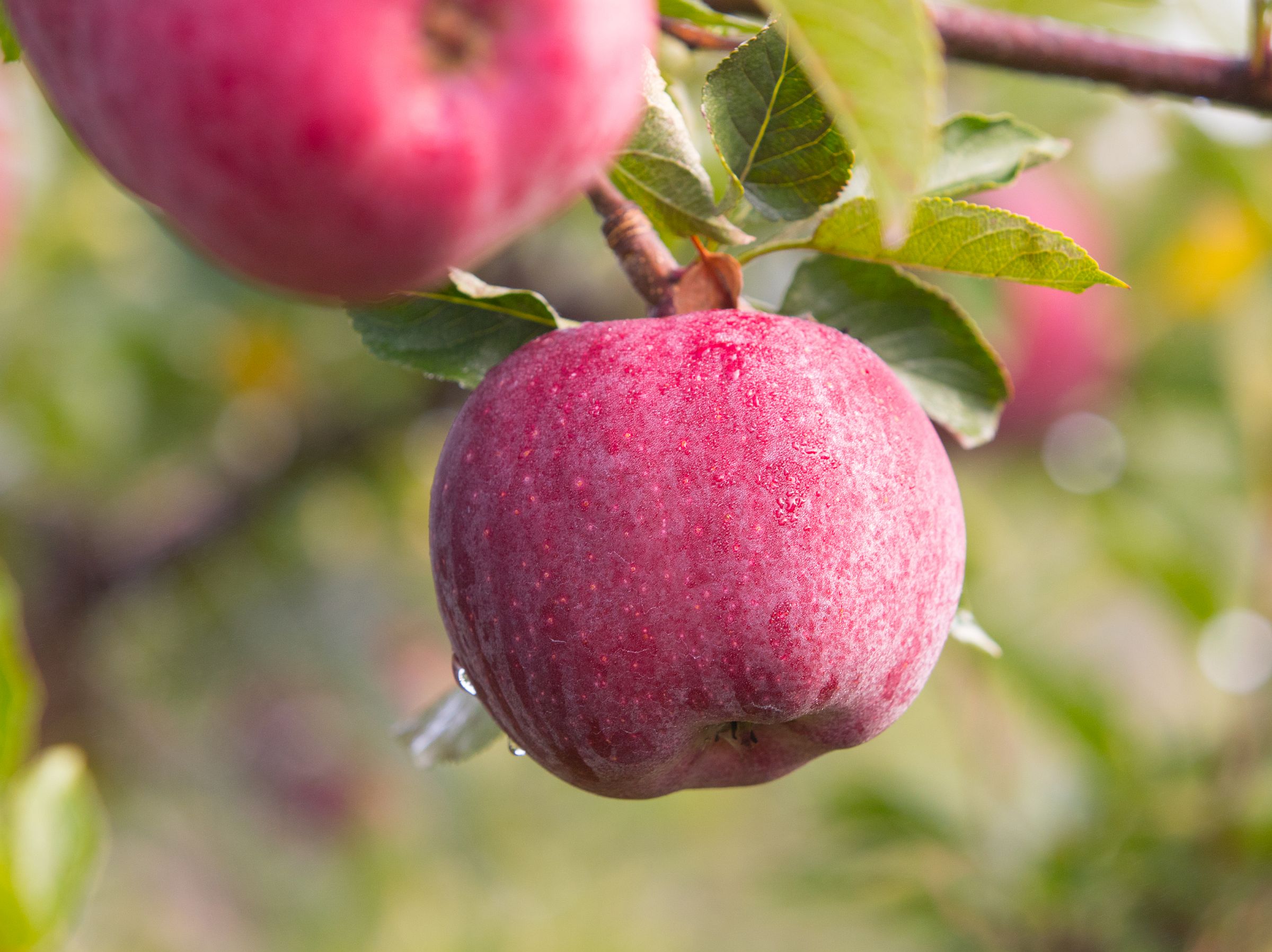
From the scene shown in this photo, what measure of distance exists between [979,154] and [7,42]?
0.43 m

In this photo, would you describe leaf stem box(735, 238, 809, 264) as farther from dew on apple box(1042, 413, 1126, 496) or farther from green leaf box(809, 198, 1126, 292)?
dew on apple box(1042, 413, 1126, 496)

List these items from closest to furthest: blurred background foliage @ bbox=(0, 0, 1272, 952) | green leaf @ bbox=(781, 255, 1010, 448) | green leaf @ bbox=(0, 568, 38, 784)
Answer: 1. green leaf @ bbox=(781, 255, 1010, 448)
2. green leaf @ bbox=(0, 568, 38, 784)
3. blurred background foliage @ bbox=(0, 0, 1272, 952)

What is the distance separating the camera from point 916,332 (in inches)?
21.6

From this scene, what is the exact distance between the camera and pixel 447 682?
277cm

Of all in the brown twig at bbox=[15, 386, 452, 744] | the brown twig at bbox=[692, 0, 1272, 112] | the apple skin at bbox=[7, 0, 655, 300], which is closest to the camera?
the apple skin at bbox=[7, 0, 655, 300]

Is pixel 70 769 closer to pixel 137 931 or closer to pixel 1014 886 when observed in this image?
pixel 1014 886

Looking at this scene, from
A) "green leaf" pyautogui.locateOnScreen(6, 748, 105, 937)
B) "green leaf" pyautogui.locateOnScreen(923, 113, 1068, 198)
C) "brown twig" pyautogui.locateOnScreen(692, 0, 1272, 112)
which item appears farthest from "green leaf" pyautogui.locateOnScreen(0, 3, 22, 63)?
"green leaf" pyautogui.locateOnScreen(6, 748, 105, 937)

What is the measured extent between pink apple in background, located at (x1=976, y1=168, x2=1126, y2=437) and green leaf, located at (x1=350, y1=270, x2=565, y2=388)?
45.1 inches

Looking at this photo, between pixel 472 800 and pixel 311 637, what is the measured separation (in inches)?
24.0

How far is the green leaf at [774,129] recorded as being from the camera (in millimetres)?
420

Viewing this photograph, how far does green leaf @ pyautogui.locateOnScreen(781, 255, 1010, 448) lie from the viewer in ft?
1.74

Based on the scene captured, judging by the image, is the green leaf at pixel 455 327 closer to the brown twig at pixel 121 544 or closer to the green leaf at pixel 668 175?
the green leaf at pixel 668 175

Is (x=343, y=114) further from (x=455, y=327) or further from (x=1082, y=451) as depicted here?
(x=1082, y=451)

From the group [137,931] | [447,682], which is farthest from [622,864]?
[137,931]
